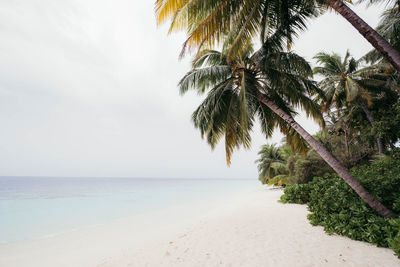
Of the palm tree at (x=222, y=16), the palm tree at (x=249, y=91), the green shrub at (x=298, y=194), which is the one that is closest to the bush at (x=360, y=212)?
the palm tree at (x=249, y=91)

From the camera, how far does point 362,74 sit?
10242mm

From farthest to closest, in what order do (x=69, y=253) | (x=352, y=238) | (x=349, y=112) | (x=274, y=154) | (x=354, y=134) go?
1. (x=274, y=154)
2. (x=354, y=134)
3. (x=349, y=112)
4. (x=69, y=253)
5. (x=352, y=238)

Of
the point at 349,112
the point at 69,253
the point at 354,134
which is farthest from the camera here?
the point at 354,134

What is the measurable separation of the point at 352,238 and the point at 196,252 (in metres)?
3.68

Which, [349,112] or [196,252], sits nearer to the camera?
[196,252]

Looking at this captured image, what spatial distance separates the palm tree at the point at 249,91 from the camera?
5711 mm

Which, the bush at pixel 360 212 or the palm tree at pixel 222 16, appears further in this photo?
the palm tree at pixel 222 16

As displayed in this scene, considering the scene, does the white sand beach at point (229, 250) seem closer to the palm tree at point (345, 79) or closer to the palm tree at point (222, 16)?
the palm tree at point (222, 16)

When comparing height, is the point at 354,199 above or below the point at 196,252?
above

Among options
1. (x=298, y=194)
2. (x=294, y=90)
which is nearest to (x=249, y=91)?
(x=294, y=90)

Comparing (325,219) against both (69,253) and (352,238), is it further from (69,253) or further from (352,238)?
(69,253)

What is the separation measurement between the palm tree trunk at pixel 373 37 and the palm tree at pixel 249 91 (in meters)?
2.29

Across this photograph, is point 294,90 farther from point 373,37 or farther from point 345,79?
point 345,79

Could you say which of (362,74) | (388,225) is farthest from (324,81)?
(388,225)
